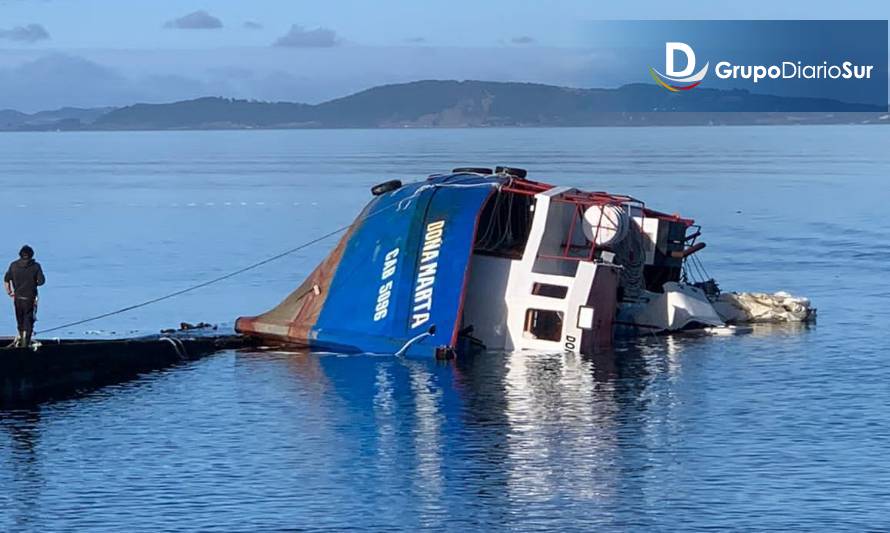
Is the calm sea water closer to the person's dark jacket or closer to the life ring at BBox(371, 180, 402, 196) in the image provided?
the person's dark jacket

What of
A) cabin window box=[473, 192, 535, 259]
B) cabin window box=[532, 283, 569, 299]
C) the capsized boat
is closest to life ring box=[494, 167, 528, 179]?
the capsized boat

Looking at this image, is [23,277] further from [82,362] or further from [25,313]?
[82,362]

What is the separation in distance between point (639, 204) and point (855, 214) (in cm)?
4605

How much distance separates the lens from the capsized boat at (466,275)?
39344 millimetres

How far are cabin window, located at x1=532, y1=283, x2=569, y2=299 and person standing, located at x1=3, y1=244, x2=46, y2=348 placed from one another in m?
12.4

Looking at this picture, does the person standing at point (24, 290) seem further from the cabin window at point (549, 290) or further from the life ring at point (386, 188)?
the cabin window at point (549, 290)

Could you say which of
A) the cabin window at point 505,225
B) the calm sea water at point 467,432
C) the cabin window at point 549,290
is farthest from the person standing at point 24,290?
the cabin window at point 549,290

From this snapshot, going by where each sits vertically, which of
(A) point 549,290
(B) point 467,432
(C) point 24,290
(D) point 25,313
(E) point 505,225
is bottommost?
(B) point 467,432

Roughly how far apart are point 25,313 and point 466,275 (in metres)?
10.8

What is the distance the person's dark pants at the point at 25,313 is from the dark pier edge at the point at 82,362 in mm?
471

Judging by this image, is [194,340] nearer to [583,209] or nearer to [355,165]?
[583,209]

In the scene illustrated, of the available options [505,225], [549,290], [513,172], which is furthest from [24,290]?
[513,172]

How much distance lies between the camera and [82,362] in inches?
1454

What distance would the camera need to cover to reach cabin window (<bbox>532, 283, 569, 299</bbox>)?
39812 millimetres
